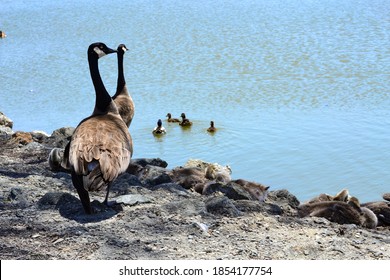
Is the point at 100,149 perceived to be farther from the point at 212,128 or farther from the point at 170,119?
the point at 170,119

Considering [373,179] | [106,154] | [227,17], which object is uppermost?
[227,17]

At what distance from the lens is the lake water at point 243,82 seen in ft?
42.3

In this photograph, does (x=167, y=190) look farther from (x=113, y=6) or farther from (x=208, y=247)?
(x=113, y=6)

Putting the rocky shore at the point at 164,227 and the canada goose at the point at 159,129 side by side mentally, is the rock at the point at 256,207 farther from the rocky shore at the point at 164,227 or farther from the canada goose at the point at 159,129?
the canada goose at the point at 159,129

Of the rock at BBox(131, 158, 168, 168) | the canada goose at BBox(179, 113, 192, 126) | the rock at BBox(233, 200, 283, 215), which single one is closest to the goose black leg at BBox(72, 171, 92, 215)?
the rock at BBox(233, 200, 283, 215)

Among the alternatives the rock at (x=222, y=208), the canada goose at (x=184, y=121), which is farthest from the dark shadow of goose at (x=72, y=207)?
the canada goose at (x=184, y=121)

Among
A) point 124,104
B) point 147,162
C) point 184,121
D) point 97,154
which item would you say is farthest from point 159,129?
point 97,154

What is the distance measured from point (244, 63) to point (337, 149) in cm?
748

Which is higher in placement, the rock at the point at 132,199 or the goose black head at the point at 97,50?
the goose black head at the point at 97,50

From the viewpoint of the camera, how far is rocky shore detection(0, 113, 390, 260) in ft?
21.8

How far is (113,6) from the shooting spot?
34.3 m

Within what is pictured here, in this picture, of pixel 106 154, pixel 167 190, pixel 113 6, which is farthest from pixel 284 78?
pixel 113 6

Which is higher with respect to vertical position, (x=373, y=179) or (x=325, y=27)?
(x=325, y=27)

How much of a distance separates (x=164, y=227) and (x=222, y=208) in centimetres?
78
